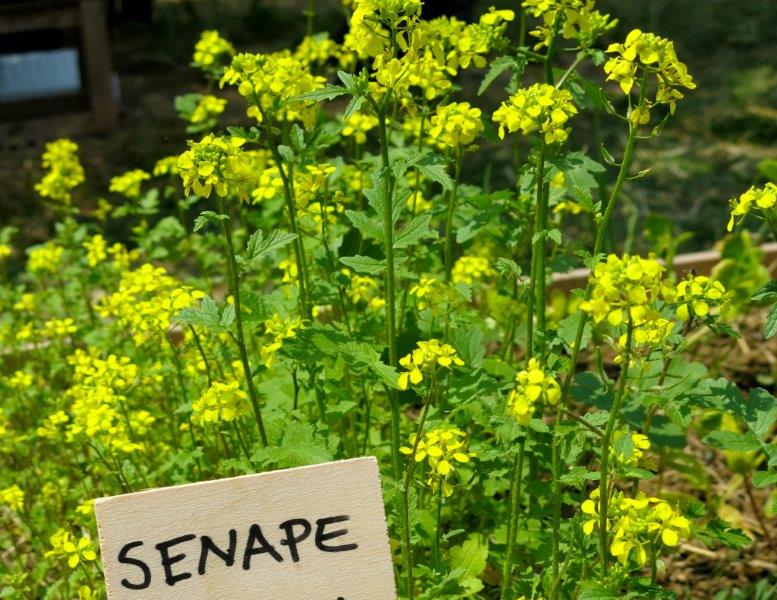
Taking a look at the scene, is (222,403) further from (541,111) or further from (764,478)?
(764,478)

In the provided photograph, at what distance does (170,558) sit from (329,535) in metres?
0.30

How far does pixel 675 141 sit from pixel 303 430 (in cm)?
474

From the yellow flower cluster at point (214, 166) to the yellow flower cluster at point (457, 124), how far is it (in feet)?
1.67

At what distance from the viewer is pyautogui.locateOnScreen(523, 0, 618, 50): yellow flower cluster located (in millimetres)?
2229

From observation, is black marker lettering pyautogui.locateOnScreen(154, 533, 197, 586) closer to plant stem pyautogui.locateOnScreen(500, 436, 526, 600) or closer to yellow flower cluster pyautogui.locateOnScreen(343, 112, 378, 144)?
plant stem pyautogui.locateOnScreen(500, 436, 526, 600)

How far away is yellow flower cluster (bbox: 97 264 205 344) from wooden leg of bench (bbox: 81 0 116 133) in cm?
331

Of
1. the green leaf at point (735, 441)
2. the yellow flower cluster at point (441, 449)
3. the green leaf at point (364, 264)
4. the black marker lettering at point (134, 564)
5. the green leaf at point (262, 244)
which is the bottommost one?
the black marker lettering at point (134, 564)

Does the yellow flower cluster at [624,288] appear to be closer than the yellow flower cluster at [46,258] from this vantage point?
Yes

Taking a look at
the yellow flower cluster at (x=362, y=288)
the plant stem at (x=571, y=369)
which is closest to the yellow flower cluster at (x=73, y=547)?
the yellow flower cluster at (x=362, y=288)

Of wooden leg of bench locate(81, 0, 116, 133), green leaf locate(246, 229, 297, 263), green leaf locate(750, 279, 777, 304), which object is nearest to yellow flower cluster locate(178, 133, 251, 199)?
green leaf locate(246, 229, 297, 263)

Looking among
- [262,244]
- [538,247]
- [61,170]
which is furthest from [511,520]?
[61,170]

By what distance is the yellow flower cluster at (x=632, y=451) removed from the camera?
6.53 ft

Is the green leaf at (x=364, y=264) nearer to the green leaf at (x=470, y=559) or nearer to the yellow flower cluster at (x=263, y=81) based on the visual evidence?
the yellow flower cluster at (x=263, y=81)

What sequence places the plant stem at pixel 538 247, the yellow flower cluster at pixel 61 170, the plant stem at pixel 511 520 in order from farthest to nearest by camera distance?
1. the yellow flower cluster at pixel 61 170
2. the plant stem at pixel 511 520
3. the plant stem at pixel 538 247
